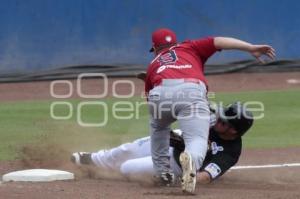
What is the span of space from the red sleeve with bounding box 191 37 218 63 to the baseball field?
3.37 feet

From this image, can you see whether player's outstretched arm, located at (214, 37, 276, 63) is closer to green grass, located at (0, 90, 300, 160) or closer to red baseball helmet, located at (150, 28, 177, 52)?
red baseball helmet, located at (150, 28, 177, 52)

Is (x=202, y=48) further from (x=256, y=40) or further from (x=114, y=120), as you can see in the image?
(x=256, y=40)

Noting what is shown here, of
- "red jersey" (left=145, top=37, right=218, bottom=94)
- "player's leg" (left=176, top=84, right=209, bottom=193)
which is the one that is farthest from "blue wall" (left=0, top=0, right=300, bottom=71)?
"player's leg" (left=176, top=84, right=209, bottom=193)

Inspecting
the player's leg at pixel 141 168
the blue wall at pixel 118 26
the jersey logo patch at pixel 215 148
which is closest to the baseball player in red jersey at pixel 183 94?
the player's leg at pixel 141 168

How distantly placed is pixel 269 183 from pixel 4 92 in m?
9.04

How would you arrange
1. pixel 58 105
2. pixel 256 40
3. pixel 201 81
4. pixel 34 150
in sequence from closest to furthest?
pixel 201 81
pixel 34 150
pixel 58 105
pixel 256 40

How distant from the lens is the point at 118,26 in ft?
53.8

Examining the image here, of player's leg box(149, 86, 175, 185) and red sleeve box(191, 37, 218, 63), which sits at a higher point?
red sleeve box(191, 37, 218, 63)

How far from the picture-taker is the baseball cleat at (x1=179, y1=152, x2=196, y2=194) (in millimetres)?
5758

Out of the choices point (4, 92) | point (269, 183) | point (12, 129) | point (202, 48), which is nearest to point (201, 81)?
point (202, 48)

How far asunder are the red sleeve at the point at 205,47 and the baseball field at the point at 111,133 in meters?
1.03

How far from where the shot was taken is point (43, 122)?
1154 centimetres

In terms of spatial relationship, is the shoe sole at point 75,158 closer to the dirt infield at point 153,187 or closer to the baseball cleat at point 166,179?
the dirt infield at point 153,187

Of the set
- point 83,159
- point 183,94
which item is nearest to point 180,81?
point 183,94
